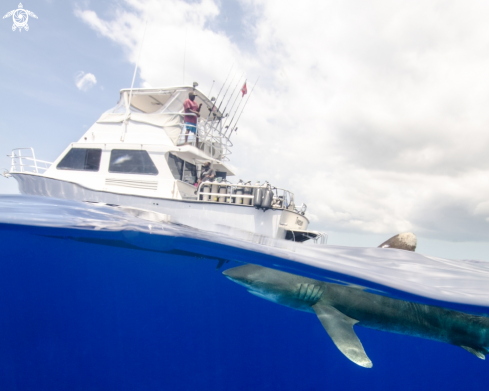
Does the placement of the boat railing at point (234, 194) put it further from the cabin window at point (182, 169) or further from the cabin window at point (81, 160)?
the cabin window at point (81, 160)

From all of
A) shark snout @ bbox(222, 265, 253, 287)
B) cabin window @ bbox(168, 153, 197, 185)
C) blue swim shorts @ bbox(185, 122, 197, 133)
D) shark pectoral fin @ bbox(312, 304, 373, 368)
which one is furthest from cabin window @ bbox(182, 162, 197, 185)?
shark pectoral fin @ bbox(312, 304, 373, 368)

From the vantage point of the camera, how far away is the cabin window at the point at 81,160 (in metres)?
10.9

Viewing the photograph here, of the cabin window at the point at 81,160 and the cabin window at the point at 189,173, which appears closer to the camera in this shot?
the cabin window at the point at 81,160

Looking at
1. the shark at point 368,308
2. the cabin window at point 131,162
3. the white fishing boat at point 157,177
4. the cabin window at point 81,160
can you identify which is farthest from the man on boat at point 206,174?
the shark at point 368,308

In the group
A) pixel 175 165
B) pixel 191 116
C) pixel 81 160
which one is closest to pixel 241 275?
pixel 175 165

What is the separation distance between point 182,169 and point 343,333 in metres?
9.32

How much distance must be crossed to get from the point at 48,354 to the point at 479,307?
10067 millimetres

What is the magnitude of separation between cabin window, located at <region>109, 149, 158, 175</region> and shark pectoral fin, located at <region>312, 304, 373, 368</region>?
821 centimetres

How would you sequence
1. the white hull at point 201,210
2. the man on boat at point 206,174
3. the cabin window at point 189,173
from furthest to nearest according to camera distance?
the cabin window at point 189,173 < the man on boat at point 206,174 < the white hull at point 201,210

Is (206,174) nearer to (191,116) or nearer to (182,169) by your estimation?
(182,169)

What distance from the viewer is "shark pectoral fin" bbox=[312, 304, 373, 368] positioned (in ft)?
9.53

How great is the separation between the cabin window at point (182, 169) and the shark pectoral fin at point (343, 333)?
8.09 metres

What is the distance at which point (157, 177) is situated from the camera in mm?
10328

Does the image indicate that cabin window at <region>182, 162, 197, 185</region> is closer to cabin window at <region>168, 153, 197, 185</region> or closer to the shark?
cabin window at <region>168, 153, 197, 185</region>
